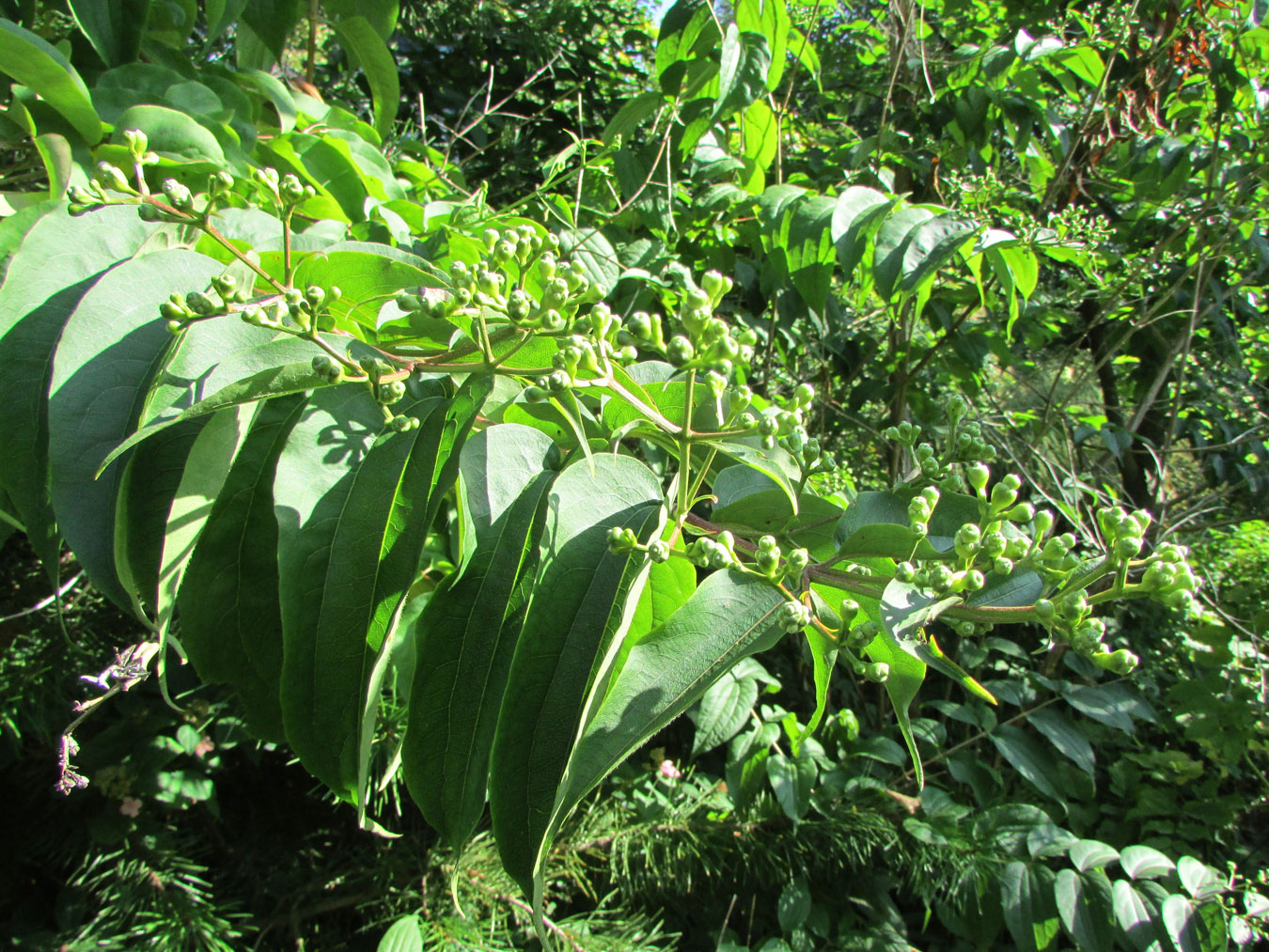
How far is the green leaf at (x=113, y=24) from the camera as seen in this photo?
107cm

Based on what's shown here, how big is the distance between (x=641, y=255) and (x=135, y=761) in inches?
64.2

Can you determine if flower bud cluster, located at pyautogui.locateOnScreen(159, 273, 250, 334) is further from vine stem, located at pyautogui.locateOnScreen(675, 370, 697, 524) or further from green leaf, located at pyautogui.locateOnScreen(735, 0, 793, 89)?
green leaf, located at pyautogui.locateOnScreen(735, 0, 793, 89)

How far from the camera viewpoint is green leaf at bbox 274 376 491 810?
60 cm

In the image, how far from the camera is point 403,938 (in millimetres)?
1608

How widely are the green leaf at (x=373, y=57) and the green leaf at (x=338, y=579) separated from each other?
3.74 ft

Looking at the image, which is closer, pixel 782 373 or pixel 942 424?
pixel 782 373

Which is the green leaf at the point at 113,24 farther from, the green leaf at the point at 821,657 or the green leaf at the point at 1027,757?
the green leaf at the point at 1027,757

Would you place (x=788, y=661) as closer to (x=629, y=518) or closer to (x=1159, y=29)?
(x=629, y=518)

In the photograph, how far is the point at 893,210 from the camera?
1.49 m

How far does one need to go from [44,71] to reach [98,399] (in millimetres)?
544

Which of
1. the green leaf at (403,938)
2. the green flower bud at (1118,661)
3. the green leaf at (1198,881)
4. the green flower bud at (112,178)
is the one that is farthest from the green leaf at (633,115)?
the green leaf at (1198,881)

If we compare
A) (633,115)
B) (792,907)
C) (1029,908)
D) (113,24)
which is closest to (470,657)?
(113,24)

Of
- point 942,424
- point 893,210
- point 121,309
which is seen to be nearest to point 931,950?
point 942,424

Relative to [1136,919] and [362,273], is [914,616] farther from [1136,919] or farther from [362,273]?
[1136,919]
